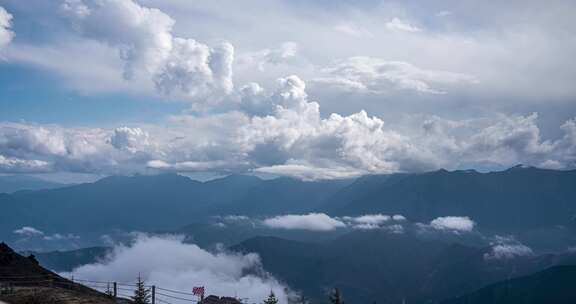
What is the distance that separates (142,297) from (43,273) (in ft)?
177

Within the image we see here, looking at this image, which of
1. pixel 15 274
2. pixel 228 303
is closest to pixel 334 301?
pixel 15 274

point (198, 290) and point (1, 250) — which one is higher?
point (1, 250)

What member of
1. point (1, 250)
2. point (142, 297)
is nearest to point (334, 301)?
point (142, 297)

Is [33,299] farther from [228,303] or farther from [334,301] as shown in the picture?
[228,303]

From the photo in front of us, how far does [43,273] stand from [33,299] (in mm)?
51684

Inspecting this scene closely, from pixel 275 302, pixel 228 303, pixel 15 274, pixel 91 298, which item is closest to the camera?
pixel 91 298

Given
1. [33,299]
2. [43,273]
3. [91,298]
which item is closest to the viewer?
[33,299]

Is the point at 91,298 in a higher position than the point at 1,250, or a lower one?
lower

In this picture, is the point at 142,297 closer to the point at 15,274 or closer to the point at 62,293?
the point at 62,293

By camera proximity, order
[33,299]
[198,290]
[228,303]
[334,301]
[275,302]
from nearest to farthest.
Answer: [33,299] → [334,301] → [198,290] → [275,302] → [228,303]

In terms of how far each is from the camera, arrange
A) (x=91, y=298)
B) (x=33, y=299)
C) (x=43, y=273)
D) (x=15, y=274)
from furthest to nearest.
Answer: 1. (x=43, y=273)
2. (x=15, y=274)
3. (x=91, y=298)
4. (x=33, y=299)

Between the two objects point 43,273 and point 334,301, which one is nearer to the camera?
point 334,301

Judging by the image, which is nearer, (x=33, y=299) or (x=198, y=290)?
(x=33, y=299)

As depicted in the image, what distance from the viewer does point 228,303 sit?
133 m
